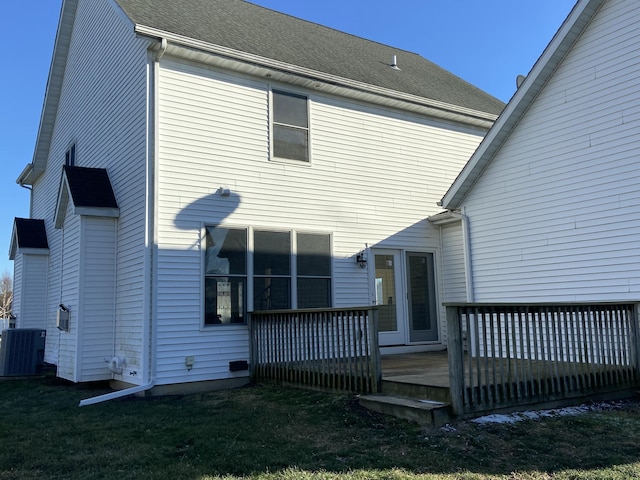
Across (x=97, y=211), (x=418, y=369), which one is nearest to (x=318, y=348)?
(x=418, y=369)

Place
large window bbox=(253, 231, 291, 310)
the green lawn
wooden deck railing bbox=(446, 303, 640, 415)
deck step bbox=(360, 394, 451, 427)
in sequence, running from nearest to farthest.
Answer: the green lawn
deck step bbox=(360, 394, 451, 427)
wooden deck railing bbox=(446, 303, 640, 415)
large window bbox=(253, 231, 291, 310)

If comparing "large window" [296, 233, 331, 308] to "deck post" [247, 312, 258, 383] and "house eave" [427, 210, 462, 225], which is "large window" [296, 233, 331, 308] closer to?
"deck post" [247, 312, 258, 383]

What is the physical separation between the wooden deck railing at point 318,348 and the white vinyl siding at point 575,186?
3501 millimetres

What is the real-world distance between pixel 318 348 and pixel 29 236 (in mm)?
9893

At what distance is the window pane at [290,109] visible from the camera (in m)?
10.4

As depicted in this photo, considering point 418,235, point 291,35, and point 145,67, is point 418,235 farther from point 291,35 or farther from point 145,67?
point 145,67

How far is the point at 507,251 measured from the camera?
384 inches

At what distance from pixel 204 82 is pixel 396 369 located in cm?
560

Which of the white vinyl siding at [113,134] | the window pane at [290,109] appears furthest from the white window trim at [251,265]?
the window pane at [290,109]

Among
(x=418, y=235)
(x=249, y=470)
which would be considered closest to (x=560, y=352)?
(x=249, y=470)

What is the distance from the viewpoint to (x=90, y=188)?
33.6 ft

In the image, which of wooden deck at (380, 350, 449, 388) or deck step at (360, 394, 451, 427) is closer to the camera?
deck step at (360, 394, 451, 427)

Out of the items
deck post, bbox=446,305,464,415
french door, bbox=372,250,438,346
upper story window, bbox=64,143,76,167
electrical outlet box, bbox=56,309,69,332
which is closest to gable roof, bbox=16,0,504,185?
upper story window, bbox=64,143,76,167

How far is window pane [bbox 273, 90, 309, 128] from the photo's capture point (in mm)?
10445
